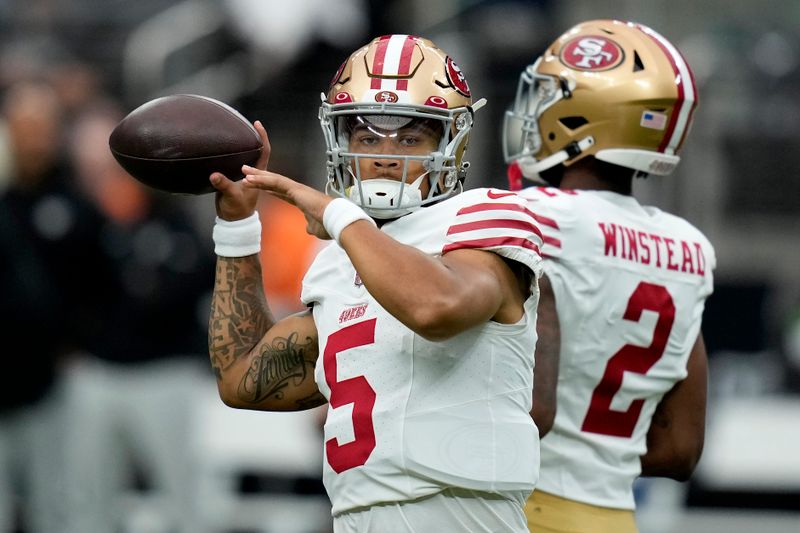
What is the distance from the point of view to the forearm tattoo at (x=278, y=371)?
340 cm

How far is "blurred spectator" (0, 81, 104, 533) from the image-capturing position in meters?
6.61

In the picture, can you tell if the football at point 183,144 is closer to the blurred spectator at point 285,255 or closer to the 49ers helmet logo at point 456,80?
the 49ers helmet logo at point 456,80

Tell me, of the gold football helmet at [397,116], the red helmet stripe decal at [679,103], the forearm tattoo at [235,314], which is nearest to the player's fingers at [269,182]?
the gold football helmet at [397,116]

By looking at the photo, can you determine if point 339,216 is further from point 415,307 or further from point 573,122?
point 573,122

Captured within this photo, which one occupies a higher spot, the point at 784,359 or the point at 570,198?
the point at 570,198

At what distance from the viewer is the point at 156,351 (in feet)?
23.0

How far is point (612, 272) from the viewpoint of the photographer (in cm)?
368

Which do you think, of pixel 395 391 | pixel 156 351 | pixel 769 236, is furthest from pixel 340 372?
pixel 769 236

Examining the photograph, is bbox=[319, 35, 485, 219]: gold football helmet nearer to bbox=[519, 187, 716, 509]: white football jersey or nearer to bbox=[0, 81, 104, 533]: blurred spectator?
bbox=[519, 187, 716, 509]: white football jersey

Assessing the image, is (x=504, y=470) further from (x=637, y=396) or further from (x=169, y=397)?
(x=169, y=397)

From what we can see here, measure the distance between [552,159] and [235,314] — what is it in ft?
3.42

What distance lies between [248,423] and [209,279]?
0.77 metres

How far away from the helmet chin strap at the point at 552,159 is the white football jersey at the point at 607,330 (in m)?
0.14

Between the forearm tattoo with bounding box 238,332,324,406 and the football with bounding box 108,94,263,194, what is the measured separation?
417 millimetres
